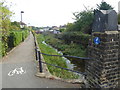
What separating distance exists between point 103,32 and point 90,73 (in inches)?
44.5

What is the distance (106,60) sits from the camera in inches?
104

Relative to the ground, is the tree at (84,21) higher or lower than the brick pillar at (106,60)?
higher

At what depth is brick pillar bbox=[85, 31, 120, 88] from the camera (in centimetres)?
261

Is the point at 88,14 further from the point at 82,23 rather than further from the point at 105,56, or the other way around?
the point at 105,56

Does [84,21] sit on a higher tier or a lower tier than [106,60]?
higher

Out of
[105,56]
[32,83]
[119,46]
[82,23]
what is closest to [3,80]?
[32,83]

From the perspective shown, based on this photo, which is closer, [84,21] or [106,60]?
[106,60]

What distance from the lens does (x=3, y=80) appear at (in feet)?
15.2

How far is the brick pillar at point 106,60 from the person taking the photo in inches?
103

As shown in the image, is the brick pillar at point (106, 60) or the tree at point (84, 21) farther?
the tree at point (84, 21)

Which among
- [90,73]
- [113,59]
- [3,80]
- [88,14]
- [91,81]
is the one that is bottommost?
[3,80]

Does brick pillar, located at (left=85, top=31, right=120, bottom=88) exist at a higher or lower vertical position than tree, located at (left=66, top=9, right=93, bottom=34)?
lower

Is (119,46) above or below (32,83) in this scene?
above

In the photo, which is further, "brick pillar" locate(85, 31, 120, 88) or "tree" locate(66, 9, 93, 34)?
"tree" locate(66, 9, 93, 34)
